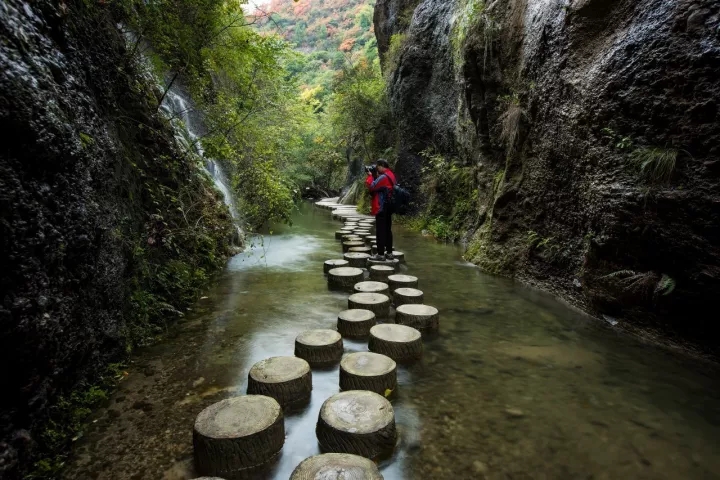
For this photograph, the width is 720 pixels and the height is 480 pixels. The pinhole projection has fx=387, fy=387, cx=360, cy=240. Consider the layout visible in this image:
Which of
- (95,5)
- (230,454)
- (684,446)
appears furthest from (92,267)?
(684,446)

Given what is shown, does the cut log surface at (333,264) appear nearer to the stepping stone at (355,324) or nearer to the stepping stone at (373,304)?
the stepping stone at (373,304)

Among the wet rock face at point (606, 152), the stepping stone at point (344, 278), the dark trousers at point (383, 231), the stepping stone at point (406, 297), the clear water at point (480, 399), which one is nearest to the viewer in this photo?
the clear water at point (480, 399)

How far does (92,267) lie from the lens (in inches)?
140

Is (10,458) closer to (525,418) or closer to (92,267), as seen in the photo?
(92,267)

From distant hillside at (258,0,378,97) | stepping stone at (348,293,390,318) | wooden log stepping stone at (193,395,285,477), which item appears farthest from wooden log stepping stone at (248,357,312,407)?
distant hillside at (258,0,378,97)

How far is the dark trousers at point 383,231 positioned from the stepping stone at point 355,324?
3682 mm

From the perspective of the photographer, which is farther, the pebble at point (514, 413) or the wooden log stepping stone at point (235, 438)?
the pebble at point (514, 413)

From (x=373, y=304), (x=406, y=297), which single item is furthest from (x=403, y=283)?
(x=373, y=304)

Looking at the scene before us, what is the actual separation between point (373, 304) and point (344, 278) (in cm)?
160

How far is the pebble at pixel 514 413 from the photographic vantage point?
3.35 meters

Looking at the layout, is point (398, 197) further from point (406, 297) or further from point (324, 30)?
point (324, 30)

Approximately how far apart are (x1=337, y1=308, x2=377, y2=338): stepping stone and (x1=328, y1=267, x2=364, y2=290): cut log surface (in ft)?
6.73

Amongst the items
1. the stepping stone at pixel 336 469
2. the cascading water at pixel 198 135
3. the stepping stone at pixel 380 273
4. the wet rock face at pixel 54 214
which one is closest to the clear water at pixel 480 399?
the stepping stone at pixel 336 469

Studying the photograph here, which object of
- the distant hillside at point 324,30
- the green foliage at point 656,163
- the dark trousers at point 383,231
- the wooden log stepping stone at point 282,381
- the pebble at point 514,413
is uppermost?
the distant hillside at point 324,30
